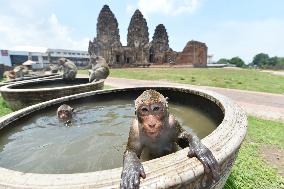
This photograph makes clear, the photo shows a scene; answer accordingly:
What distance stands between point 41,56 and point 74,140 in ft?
237

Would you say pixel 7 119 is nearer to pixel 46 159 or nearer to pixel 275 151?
pixel 46 159

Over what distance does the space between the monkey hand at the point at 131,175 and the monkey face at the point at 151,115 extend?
0.42 m

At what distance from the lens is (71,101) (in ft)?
24.5

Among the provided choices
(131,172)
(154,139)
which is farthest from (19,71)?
(131,172)

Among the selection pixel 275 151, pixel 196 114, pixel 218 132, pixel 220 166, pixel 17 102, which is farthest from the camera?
pixel 17 102

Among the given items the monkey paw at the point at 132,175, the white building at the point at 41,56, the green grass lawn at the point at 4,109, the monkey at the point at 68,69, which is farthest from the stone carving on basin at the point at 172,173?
the white building at the point at 41,56

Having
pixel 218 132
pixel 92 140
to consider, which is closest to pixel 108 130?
pixel 92 140

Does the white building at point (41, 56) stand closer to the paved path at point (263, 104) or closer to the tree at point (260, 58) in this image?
the paved path at point (263, 104)

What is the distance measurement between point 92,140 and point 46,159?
3.79 ft

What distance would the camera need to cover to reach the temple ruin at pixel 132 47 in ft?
159

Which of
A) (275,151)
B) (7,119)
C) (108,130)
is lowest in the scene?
(275,151)

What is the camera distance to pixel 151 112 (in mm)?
2617

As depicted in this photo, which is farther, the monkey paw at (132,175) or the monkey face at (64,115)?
the monkey face at (64,115)

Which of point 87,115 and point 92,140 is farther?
point 87,115
